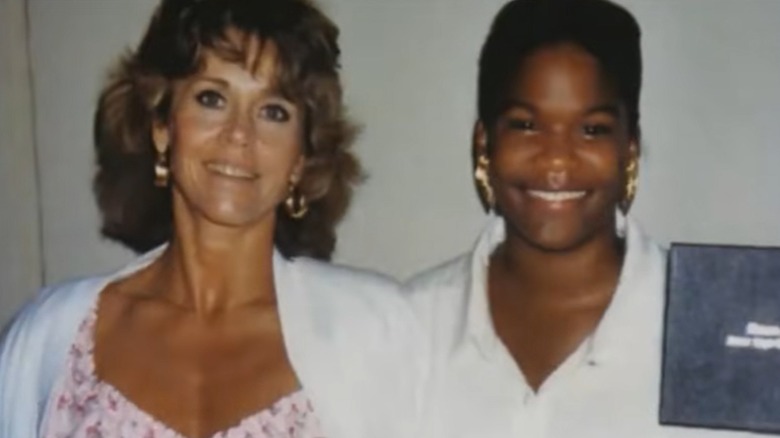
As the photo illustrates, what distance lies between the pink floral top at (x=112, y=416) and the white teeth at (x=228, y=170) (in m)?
0.25

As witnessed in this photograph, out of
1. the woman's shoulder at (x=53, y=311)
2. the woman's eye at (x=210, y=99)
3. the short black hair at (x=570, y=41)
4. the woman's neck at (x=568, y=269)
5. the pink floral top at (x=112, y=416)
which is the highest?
the short black hair at (x=570, y=41)

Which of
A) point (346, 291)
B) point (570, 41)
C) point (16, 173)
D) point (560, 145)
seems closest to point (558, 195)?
point (560, 145)

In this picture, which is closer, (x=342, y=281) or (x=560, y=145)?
(x=560, y=145)

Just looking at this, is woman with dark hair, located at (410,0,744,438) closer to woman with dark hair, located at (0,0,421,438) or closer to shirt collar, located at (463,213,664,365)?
shirt collar, located at (463,213,664,365)

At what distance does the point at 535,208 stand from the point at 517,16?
23 cm

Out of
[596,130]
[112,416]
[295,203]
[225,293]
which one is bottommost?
[112,416]

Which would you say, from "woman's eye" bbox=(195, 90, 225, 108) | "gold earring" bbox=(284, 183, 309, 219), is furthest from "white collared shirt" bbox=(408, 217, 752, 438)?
"woman's eye" bbox=(195, 90, 225, 108)

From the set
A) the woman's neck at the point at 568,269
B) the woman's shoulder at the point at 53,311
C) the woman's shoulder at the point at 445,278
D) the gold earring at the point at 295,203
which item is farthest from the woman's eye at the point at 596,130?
the woman's shoulder at the point at 53,311

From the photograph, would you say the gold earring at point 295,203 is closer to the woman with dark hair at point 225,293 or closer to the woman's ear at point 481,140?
the woman with dark hair at point 225,293

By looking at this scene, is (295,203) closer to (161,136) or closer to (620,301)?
(161,136)

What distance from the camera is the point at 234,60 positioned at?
1.32m

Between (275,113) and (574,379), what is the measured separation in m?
0.44

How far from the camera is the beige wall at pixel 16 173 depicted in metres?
1.71

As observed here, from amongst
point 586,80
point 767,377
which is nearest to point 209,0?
point 586,80
